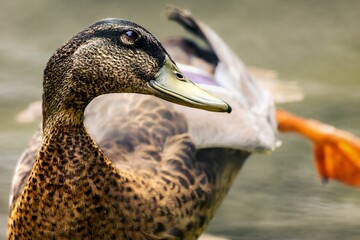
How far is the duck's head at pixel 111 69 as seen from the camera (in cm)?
278

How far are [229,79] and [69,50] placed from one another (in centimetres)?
152

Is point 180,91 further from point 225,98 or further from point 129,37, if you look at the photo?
point 225,98

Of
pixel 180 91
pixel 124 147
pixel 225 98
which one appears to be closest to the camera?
pixel 180 91

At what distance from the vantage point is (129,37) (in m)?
2.80

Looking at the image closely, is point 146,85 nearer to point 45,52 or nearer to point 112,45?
point 112,45

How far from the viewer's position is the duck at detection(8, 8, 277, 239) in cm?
280

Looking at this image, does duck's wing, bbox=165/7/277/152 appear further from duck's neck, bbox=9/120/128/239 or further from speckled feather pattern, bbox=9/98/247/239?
duck's neck, bbox=9/120/128/239

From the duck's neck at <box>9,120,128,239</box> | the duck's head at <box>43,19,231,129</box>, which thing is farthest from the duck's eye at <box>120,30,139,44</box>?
the duck's neck at <box>9,120,128,239</box>

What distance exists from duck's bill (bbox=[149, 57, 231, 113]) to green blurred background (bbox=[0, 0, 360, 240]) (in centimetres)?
126

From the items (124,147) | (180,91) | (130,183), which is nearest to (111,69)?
(180,91)

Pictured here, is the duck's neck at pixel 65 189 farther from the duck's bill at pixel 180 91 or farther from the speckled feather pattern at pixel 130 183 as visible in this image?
the duck's bill at pixel 180 91

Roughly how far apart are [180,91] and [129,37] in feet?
0.77

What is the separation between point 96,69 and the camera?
9.14 feet

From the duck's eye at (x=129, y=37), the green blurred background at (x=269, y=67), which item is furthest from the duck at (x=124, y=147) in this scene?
the green blurred background at (x=269, y=67)
